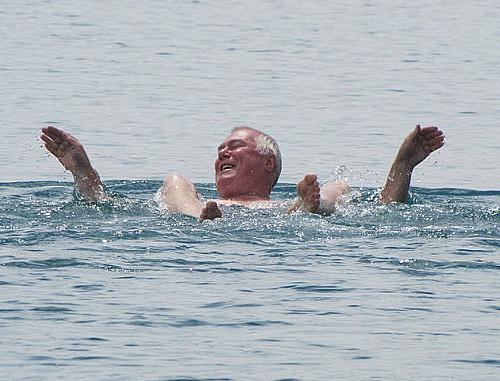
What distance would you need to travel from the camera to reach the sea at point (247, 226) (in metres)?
9.59

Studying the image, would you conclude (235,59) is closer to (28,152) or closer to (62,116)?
(62,116)

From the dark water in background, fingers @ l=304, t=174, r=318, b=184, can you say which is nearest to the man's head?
fingers @ l=304, t=174, r=318, b=184

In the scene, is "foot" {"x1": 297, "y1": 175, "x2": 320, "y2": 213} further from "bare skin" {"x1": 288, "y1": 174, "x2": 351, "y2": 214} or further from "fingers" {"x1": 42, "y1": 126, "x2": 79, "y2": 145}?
"fingers" {"x1": 42, "y1": 126, "x2": 79, "y2": 145}

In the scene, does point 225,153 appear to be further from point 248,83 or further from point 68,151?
point 248,83

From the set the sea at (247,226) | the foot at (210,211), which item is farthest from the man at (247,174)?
the foot at (210,211)

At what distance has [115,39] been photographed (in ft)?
94.2

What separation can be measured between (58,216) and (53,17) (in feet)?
62.1

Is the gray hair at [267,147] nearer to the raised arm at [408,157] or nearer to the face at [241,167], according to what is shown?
the face at [241,167]

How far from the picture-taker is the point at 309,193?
1273cm

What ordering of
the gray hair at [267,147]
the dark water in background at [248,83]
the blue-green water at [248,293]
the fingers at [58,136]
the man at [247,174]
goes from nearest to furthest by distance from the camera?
the blue-green water at [248,293], the man at [247,174], the fingers at [58,136], the gray hair at [267,147], the dark water in background at [248,83]

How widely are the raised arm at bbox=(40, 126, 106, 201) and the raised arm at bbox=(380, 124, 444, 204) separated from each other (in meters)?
2.20

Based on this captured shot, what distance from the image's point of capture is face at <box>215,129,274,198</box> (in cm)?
1419

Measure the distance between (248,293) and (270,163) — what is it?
3803 mm


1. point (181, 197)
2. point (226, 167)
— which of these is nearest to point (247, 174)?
point (226, 167)
